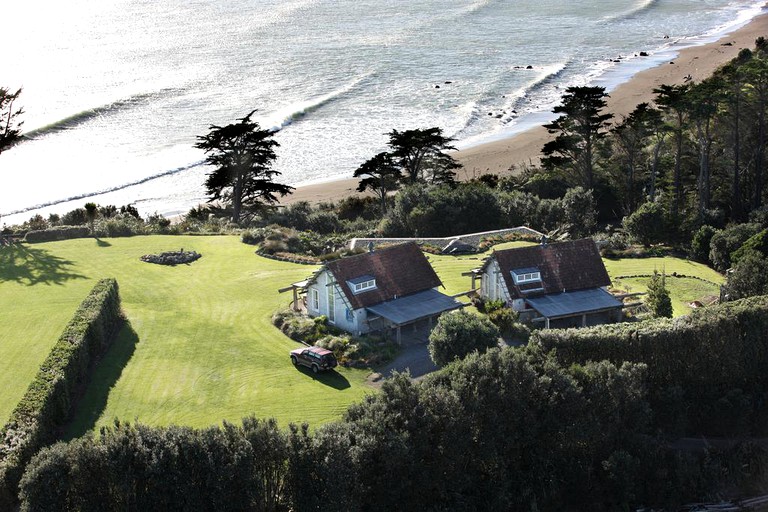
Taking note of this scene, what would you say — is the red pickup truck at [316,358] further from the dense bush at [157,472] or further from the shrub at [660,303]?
the shrub at [660,303]

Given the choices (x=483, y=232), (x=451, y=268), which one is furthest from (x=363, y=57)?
(x=451, y=268)

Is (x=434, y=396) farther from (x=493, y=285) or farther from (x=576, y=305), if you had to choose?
(x=493, y=285)

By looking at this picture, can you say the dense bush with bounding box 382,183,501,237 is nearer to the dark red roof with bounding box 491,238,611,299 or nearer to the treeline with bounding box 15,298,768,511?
the dark red roof with bounding box 491,238,611,299

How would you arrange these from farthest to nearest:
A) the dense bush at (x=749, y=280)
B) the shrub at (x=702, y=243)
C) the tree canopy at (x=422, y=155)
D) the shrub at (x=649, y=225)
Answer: the tree canopy at (x=422, y=155) < the shrub at (x=649, y=225) < the shrub at (x=702, y=243) < the dense bush at (x=749, y=280)

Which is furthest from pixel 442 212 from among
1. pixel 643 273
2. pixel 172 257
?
pixel 172 257

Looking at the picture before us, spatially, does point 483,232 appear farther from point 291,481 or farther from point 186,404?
point 291,481

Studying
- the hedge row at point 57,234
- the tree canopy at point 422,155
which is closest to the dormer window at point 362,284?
the hedge row at point 57,234
